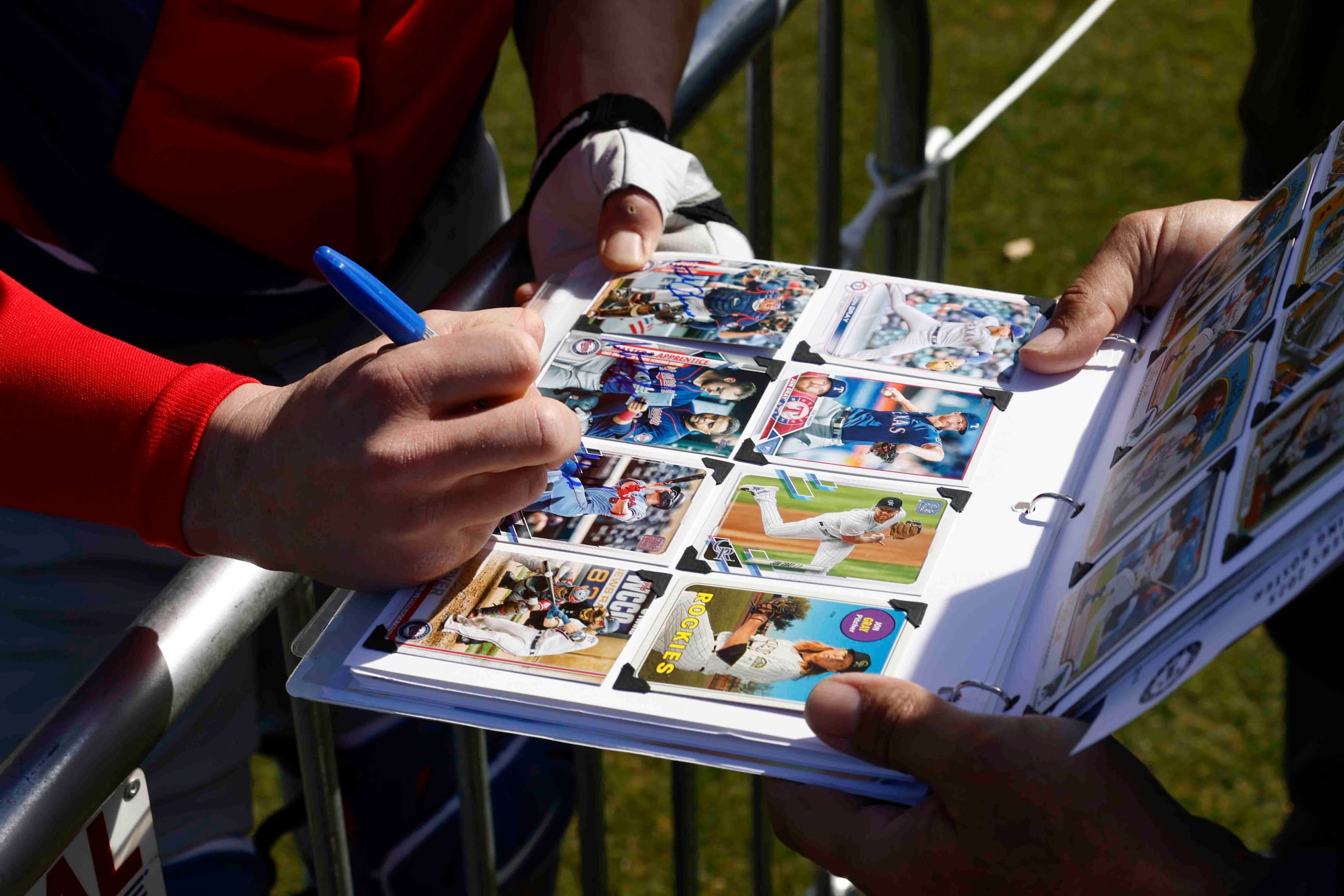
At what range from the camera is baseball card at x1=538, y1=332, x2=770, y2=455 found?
3.22 ft

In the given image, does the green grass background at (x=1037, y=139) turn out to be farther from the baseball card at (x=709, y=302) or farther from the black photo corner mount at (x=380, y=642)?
the black photo corner mount at (x=380, y=642)

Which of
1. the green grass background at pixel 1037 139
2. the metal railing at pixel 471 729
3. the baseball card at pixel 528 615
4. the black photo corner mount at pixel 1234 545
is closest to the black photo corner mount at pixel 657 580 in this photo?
the baseball card at pixel 528 615

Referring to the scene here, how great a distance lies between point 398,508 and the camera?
820mm

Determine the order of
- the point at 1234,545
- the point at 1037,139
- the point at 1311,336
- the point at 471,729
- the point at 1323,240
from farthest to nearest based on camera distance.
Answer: the point at 1037,139 < the point at 471,729 < the point at 1323,240 < the point at 1311,336 < the point at 1234,545

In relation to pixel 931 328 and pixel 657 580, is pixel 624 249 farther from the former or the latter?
pixel 657 580

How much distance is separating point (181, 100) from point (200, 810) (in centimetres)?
73

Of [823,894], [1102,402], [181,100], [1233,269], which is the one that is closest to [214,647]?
[181,100]

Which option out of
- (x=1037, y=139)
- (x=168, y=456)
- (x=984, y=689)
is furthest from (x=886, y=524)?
(x=1037, y=139)

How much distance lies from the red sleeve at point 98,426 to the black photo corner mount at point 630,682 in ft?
1.11

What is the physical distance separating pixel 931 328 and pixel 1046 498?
24cm

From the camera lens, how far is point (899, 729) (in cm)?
73

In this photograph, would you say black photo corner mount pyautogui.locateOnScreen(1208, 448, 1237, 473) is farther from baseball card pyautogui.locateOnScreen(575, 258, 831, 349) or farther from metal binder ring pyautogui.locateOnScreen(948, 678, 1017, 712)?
baseball card pyautogui.locateOnScreen(575, 258, 831, 349)

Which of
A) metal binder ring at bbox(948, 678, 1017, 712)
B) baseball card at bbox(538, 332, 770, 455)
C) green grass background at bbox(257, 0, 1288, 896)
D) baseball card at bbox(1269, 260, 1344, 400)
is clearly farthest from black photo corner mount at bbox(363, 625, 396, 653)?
green grass background at bbox(257, 0, 1288, 896)

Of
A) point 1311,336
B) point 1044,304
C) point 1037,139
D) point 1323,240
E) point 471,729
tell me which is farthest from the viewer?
point 1037,139
